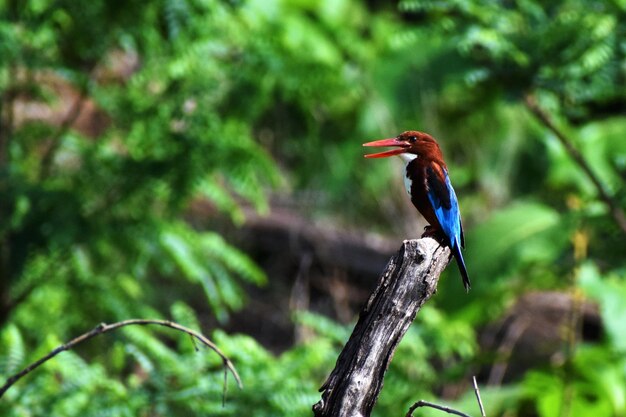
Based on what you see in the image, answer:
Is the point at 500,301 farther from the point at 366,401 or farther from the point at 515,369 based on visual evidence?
the point at 366,401

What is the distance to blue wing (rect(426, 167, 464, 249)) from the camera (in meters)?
2.03

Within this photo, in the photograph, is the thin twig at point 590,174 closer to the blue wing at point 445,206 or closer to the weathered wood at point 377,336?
the blue wing at point 445,206

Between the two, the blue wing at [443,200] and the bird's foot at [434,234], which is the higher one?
the blue wing at [443,200]

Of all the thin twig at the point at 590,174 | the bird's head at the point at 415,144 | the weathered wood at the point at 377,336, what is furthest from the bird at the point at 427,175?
the thin twig at the point at 590,174

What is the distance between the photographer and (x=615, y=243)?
356cm

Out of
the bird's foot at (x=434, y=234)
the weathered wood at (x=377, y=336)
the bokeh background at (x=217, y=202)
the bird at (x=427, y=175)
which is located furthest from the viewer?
the bokeh background at (x=217, y=202)

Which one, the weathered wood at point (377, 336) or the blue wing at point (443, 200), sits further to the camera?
the blue wing at point (443, 200)

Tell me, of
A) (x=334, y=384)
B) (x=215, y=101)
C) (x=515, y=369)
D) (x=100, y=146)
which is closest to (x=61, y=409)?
(x=100, y=146)

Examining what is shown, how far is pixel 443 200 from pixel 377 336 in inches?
26.1

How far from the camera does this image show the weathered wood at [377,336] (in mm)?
1493

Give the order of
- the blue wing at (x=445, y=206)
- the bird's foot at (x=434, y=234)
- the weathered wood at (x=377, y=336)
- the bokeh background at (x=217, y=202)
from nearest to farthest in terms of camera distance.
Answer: the weathered wood at (x=377, y=336) → the bird's foot at (x=434, y=234) → the blue wing at (x=445, y=206) → the bokeh background at (x=217, y=202)

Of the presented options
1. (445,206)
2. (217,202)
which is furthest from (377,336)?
(217,202)

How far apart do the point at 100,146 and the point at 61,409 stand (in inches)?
47.3

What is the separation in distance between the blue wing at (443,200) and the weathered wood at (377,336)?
44 cm
